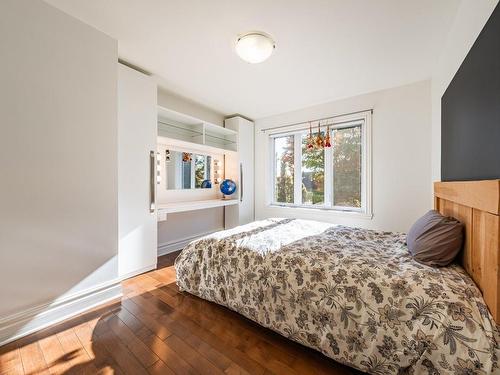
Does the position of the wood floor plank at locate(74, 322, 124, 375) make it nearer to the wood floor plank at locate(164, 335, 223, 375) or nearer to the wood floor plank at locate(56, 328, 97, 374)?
the wood floor plank at locate(56, 328, 97, 374)

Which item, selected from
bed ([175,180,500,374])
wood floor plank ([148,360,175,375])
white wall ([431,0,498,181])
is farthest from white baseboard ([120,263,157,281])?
white wall ([431,0,498,181])

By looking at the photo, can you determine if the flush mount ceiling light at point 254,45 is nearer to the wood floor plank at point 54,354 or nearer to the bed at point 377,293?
the bed at point 377,293

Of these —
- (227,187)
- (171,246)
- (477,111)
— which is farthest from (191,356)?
(227,187)

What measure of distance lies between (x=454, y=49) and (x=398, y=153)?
1.36 metres

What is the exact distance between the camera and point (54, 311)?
1.66 meters

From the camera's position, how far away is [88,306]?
1.85 m

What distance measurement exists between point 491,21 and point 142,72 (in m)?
2.96

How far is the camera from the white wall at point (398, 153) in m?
2.72

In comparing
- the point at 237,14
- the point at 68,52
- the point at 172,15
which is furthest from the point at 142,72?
the point at 237,14

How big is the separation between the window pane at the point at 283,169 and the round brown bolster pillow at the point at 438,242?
2.62 m

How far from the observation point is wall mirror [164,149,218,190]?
3260mm

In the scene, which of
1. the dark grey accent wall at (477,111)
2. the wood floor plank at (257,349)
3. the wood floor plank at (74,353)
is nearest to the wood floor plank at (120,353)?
the wood floor plank at (74,353)

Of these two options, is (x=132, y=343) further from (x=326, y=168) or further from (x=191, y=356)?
(x=326, y=168)

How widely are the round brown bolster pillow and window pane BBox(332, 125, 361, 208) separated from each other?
1905 millimetres
